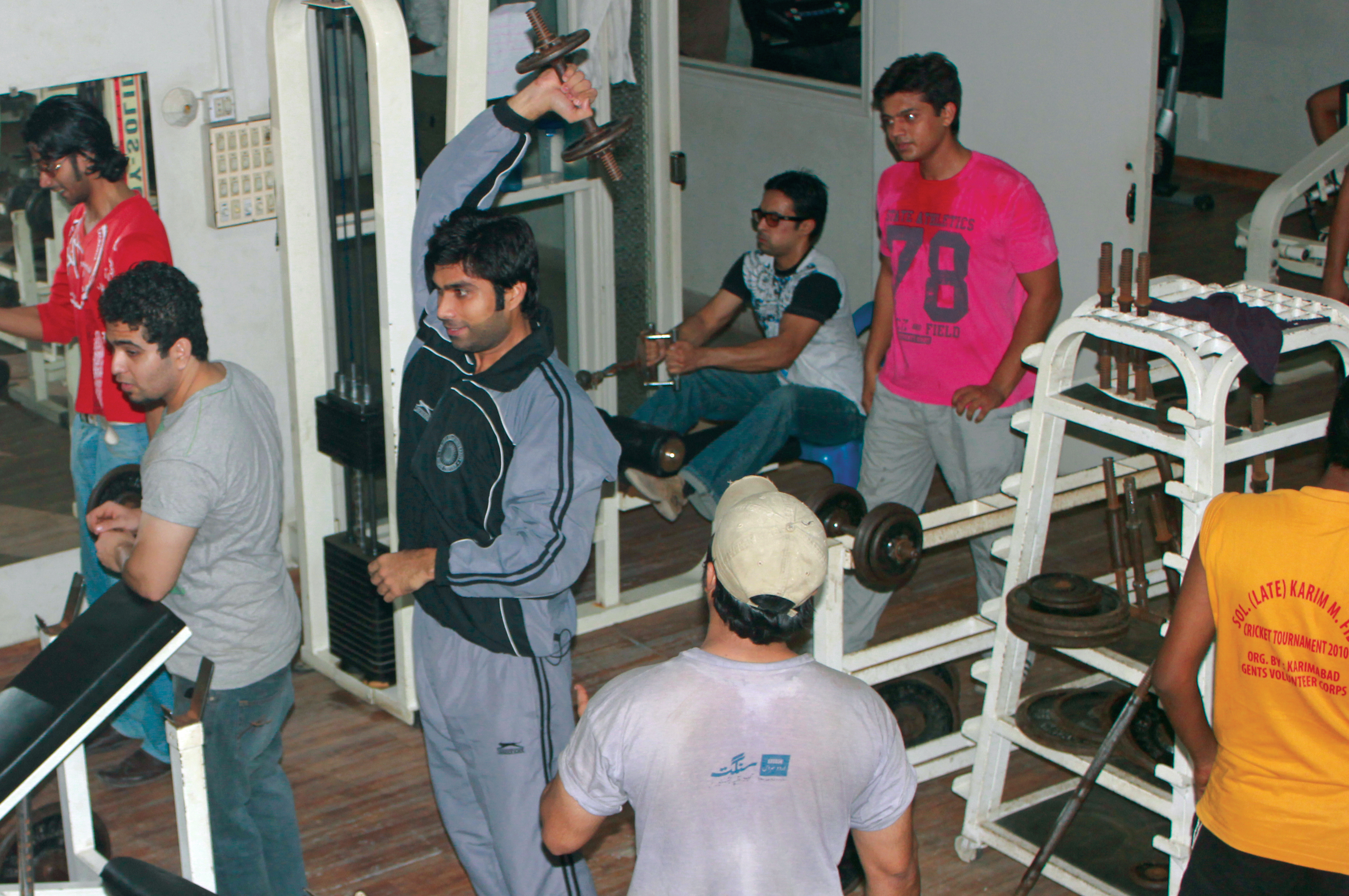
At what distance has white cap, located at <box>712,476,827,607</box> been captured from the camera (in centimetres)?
188

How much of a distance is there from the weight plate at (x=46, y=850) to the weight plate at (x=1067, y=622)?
6.61 feet

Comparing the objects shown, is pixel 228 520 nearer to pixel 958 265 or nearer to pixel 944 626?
pixel 944 626

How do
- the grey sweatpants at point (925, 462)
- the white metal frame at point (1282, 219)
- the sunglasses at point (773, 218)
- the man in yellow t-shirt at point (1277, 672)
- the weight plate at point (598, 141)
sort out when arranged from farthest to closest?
the white metal frame at point (1282, 219), the sunglasses at point (773, 218), the grey sweatpants at point (925, 462), the weight plate at point (598, 141), the man in yellow t-shirt at point (1277, 672)

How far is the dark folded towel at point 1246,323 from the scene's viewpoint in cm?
288

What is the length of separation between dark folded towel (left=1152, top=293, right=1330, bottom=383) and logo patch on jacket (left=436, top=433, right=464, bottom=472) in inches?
58.4

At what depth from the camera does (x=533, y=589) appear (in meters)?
2.68

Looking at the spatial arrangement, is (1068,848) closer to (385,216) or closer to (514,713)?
(514,713)

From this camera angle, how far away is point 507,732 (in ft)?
9.14

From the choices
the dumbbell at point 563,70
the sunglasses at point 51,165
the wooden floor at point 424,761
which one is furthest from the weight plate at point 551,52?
the sunglasses at point 51,165

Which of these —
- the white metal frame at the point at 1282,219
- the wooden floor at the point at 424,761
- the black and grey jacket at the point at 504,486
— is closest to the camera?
the black and grey jacket at the point at 504,486

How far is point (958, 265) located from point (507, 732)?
182 cm

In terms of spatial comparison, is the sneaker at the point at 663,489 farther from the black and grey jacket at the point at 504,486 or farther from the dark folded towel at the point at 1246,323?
the dark folded towel at the point at 1246,323

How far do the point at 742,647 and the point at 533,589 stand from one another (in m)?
0.84

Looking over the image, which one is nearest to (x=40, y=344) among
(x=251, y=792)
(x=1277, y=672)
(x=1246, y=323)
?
(x=251, y=792)
